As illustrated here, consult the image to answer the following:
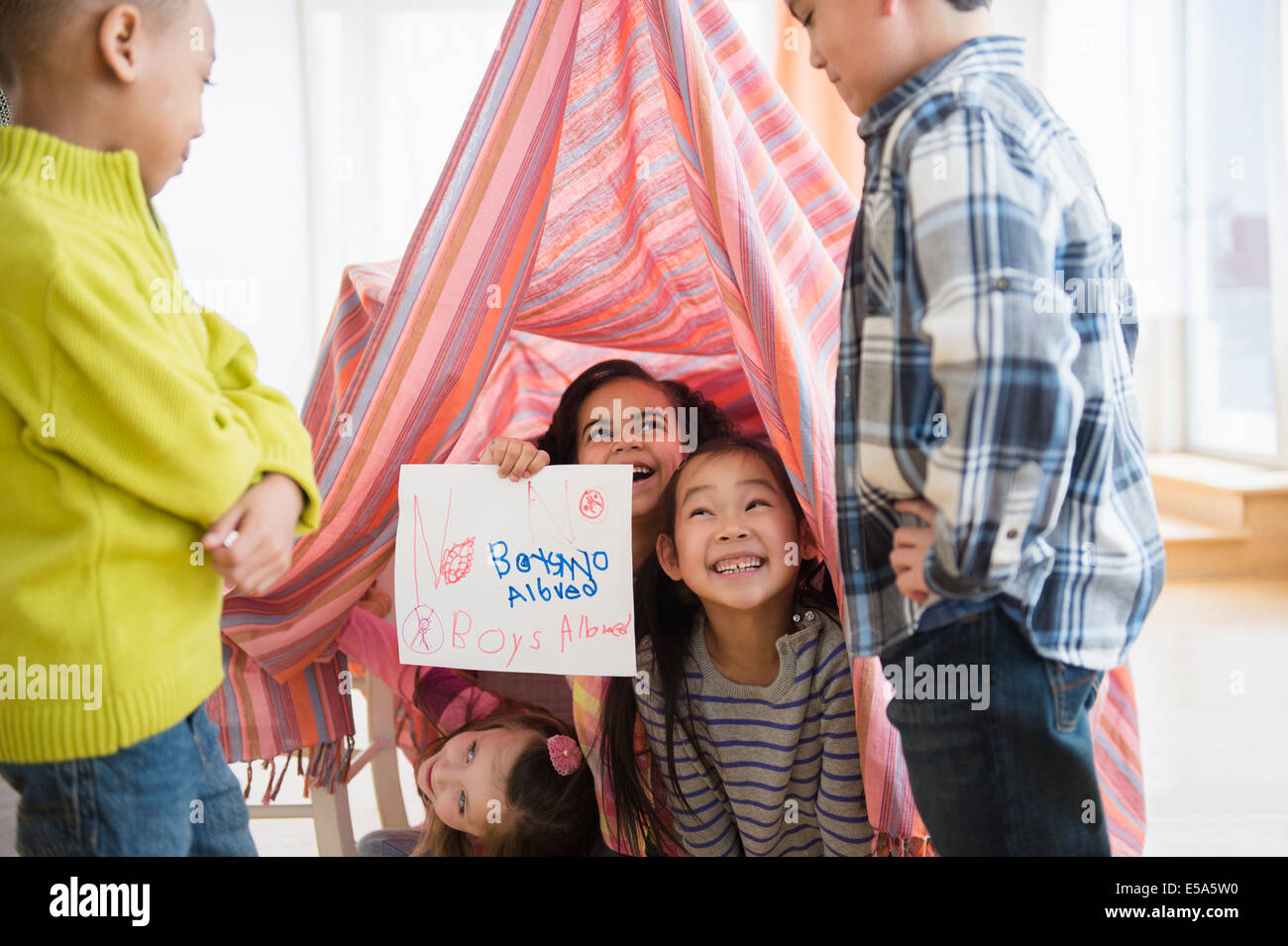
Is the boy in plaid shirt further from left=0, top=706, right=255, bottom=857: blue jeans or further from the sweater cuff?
left=0, top=706, right=255, bottom=857: blue jeans

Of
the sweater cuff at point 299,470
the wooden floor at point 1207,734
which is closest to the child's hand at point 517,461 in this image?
the sweater cuff at point 299,470

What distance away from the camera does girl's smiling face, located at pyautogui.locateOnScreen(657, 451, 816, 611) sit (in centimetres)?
105

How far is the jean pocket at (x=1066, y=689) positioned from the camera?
0.73m

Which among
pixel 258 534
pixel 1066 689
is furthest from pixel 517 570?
pixel 1066 689

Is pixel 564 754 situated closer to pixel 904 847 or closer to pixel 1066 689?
pixel 904 847

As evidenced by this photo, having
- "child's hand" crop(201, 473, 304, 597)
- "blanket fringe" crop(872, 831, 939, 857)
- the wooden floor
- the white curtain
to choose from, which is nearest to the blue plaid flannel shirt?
"blanket fringe" crop(872, 831, 939, 857)

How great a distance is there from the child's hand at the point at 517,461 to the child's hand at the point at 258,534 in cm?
29

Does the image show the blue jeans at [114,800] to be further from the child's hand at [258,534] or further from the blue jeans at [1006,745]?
the blue jeans at [1006,745]

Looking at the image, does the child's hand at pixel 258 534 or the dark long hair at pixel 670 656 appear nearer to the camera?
the child's hand at pixel 258 534

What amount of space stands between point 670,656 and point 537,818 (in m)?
0.30

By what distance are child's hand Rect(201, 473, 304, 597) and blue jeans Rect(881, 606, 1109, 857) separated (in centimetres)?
50

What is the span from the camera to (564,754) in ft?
4.13

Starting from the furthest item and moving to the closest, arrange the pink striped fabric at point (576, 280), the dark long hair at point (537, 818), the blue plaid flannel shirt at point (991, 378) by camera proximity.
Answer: the dark long hair at point (537, 818), the pink striped fabric at point (576, 280), the blue plaid flannel shirt at point (991, 378)
